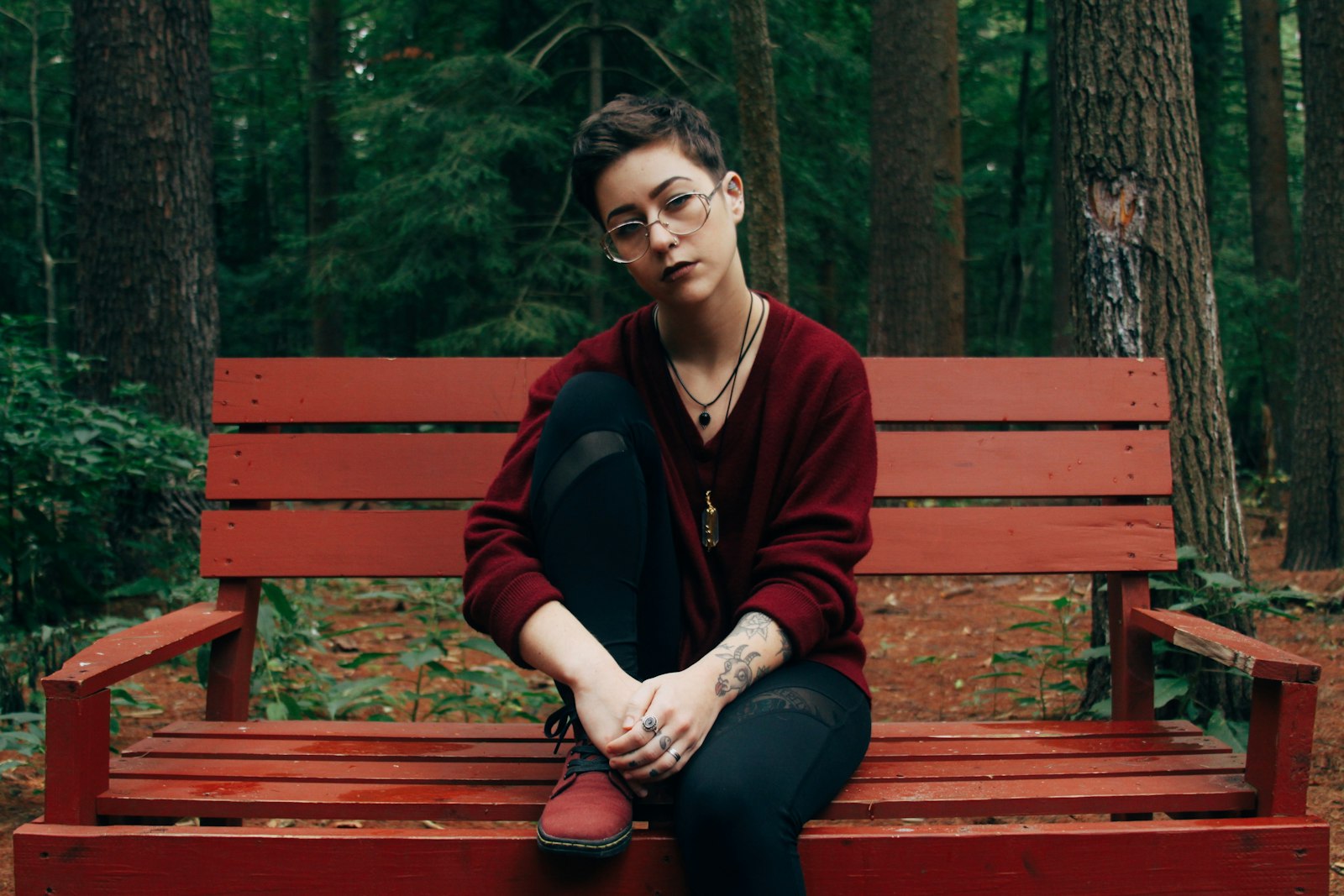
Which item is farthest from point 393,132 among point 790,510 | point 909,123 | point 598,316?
point 790,510

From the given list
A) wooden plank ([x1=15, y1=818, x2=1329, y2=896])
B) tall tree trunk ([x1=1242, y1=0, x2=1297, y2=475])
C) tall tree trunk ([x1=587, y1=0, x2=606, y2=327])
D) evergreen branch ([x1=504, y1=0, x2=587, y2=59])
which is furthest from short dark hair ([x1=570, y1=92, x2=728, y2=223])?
tall tree trunk ([x1=1242, y1=0, x2=1297, y2=475])

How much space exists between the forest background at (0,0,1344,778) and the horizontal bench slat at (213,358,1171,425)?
0.75 metres

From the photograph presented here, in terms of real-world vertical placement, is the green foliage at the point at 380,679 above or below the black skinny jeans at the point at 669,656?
below

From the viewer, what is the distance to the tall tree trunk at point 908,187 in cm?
954

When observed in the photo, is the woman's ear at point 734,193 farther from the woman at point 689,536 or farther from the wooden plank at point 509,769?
the wooden plank at point 509,769

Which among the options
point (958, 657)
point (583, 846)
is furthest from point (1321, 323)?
point (583, 846)

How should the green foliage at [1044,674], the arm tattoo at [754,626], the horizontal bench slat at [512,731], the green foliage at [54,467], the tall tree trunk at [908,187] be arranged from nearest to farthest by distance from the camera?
the arm tattoo at [754,626] < the horizontal bench slat at [512,731] < the green foliage at [1044,674] < the green foliage at [54,467] < the tall tree trunk at [908,187]

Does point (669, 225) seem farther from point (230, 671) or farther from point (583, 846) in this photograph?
point (230, 671)

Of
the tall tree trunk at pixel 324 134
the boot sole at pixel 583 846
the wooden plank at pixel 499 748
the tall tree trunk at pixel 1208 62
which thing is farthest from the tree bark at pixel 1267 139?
the boot sole at pixel 583 846

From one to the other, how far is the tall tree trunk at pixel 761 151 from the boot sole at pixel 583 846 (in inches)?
196

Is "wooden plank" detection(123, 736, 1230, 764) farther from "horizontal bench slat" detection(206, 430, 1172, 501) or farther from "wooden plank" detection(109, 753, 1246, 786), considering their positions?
"horizontal bench slat" detection(206, 430, 1172, 501)

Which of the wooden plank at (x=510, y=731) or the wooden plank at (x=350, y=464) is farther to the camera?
the wooden plank at (x=350, y=464)

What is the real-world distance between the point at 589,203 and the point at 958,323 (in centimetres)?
809

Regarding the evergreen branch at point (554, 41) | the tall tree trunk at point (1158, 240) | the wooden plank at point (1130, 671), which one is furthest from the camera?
the evergreen branch at point (554, 41)
